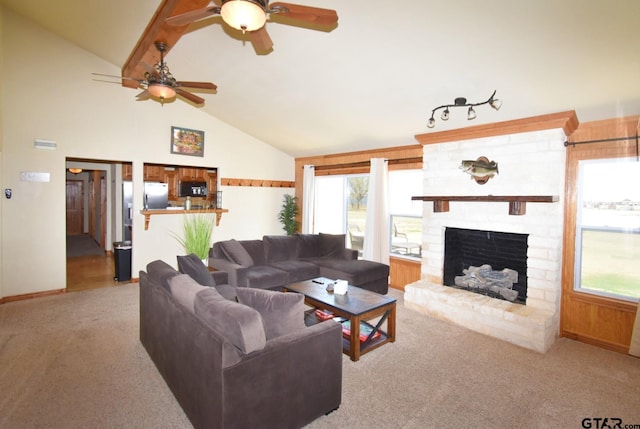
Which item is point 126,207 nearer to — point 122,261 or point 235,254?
point 122,261

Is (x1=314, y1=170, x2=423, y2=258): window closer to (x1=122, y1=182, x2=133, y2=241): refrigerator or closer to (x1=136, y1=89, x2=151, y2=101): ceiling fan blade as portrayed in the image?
(x1=136, y1=89, x2=151, y2=101): ceiling fan blade

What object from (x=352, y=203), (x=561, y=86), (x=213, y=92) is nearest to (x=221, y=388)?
(x=561, y=86)

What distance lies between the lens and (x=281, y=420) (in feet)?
6.61

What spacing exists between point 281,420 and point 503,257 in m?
3.47

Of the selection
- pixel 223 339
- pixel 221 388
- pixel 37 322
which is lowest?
pixel 37 322

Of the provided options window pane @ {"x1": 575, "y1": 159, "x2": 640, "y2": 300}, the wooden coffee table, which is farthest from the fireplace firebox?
the wooden coffee table

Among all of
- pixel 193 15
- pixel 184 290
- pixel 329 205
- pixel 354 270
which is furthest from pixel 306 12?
pixel 329 205

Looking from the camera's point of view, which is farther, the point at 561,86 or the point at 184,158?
the point at 184,158

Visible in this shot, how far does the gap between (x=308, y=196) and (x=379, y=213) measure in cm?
196

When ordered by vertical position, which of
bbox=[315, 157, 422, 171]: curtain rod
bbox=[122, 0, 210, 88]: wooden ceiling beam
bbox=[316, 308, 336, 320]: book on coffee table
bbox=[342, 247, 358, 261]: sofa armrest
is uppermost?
bbox=[122, 0, 210, 88]: wooden ceiling beam

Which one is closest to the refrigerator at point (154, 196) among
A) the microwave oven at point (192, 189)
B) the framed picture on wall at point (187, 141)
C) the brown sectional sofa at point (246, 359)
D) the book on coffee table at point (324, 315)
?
the framed picture on wall at point (187, 141)

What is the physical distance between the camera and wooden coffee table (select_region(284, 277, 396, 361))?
3.07 m

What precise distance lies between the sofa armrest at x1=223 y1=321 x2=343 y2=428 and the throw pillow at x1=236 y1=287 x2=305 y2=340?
11 cm

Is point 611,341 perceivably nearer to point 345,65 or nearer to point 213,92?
point 345,65
